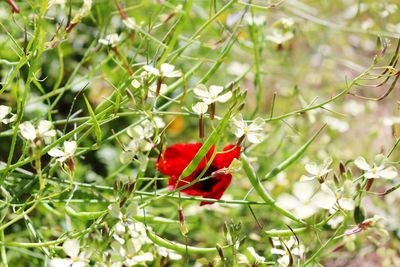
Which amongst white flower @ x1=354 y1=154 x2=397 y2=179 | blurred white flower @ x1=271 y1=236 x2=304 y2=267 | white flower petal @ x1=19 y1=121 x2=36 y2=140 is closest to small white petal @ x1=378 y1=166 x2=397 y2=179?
white flower @ x1=354 y1=154 x2=397 y2=179

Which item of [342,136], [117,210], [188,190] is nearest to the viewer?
[117,210]

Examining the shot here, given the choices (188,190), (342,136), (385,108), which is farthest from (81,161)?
(385,108)

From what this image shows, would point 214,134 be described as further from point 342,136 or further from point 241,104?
point 342,136

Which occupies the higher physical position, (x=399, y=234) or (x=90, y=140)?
(x=90, y=140)

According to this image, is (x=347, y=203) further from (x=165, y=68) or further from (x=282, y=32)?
(x=282, y=32)

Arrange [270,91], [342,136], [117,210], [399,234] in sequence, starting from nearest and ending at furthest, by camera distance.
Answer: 1. [117,210]
2. [399,234]
3. [342,136]
4. [270,91]

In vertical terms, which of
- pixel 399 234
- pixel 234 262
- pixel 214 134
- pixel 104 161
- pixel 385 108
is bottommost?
pixel 385 108

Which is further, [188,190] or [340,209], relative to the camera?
[188,190]
